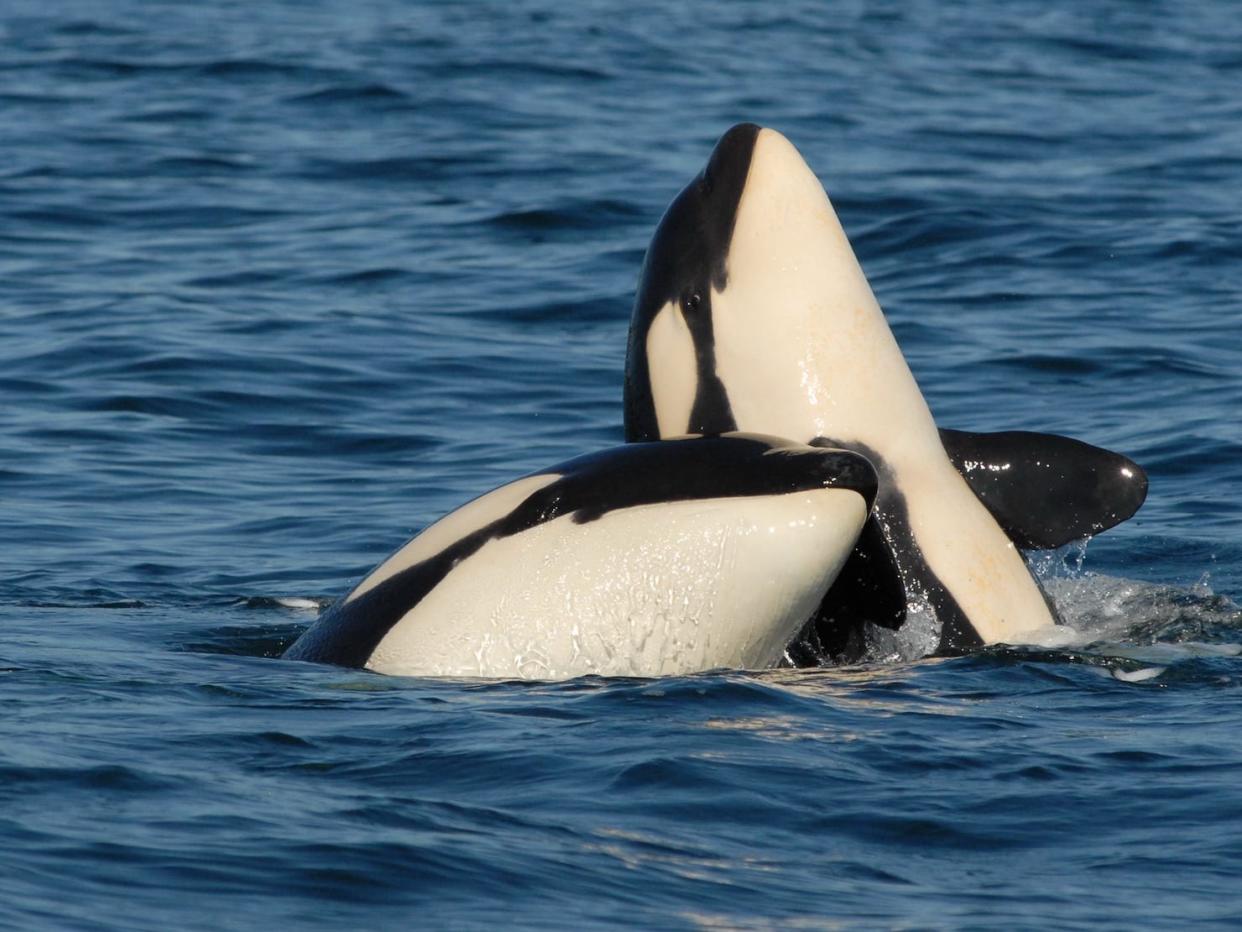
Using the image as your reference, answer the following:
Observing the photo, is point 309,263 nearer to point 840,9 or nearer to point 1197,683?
point 1197,683

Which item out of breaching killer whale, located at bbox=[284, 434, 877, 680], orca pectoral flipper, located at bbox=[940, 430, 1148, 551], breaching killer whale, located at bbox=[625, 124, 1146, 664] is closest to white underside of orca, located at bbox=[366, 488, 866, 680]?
breaching killer whale, located at bbox=[284, 434, 877, 680]

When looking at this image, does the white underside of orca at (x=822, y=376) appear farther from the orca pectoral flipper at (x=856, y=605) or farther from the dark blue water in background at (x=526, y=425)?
the dark blue water in background at (x=526, y=425)

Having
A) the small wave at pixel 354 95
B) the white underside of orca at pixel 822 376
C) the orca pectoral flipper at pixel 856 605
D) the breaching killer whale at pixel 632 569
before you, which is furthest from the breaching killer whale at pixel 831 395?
the small wave at pixel 354 95

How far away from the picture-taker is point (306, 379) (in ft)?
63.6

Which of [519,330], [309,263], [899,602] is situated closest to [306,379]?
[519,330]

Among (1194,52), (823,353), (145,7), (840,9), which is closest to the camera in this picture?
(823,353)

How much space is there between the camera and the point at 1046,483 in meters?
10.9

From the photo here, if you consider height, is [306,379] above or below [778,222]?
below

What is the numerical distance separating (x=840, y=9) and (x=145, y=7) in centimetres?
1358

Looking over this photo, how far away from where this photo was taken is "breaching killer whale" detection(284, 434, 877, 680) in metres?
9.55

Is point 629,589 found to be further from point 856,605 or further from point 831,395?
point 831,395

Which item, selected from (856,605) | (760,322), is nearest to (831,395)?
(760,322)

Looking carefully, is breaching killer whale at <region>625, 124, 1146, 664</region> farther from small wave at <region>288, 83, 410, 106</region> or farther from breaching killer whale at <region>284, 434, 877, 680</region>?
small wave at <region>288, 83, 410, 106</region>

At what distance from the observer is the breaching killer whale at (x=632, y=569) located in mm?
9555
